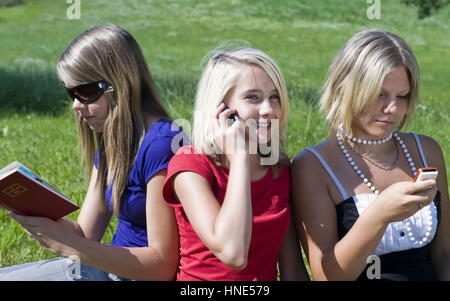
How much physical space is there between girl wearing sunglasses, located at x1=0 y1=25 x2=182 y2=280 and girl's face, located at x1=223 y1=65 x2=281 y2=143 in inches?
14.6

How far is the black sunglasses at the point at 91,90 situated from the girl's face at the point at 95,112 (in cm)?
2

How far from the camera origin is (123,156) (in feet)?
9.75

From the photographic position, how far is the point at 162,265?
283 cm

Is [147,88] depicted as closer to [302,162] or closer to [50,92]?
[302,162]

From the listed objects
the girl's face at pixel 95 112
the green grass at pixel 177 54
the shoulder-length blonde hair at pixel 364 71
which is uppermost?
the shoulder-length blonde hair at pixel 364 71

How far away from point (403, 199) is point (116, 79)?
1257 mm

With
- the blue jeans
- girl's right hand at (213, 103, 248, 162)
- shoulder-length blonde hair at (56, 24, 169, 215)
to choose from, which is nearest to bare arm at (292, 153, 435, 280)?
girl's right hand at (213, 103, 248, 162)

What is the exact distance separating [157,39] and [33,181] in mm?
17963

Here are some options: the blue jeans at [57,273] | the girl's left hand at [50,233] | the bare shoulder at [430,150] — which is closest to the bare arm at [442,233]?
the bare shoulder at [430,150]

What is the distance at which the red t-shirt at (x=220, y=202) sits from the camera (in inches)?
106

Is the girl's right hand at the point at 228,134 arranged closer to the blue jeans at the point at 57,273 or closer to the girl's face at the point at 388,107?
the girl's face at the point at 388,107

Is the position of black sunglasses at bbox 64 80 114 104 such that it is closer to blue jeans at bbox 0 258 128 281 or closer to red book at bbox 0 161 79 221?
red book at bbox 0 161 79 221

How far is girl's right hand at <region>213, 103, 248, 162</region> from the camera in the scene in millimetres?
2590

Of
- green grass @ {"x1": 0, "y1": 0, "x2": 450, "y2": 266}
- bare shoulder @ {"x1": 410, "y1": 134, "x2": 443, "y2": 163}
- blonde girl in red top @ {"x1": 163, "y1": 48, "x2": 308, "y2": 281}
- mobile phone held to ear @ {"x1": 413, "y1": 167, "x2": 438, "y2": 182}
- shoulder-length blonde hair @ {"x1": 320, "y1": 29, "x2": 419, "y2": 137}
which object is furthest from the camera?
green grass @ {"x1": 0, "y1": 0, "x2": 450, "y2": 266}
